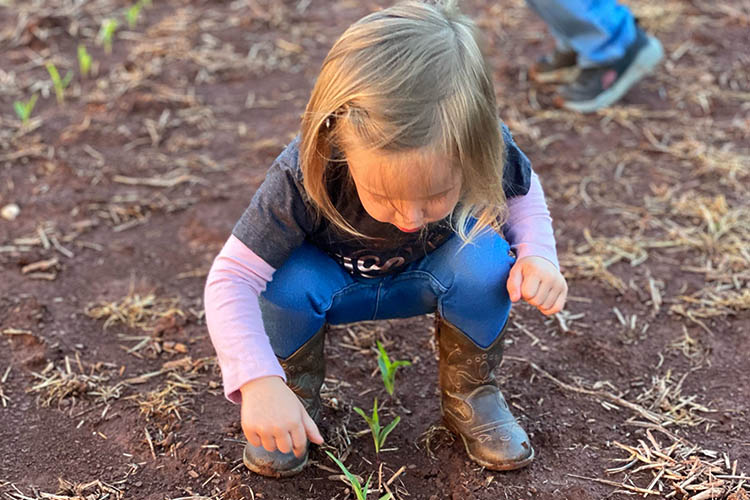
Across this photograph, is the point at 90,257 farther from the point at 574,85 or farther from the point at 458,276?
the point at 574,85

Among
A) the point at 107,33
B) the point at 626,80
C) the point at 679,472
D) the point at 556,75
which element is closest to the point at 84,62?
the point at 107,33

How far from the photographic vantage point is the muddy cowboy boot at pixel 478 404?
2012 mm

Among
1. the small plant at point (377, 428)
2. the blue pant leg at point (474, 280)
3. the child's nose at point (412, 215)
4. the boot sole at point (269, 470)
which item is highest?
the child's nose at point (412, 215)

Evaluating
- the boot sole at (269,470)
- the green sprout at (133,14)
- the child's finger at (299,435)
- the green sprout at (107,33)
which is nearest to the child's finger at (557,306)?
the child's finger at (299,435)

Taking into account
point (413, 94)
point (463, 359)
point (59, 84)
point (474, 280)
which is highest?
point (413, 94)

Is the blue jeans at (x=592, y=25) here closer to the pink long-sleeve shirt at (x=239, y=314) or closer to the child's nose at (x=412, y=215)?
the pink long-sleeve shirt at (x=239, y=314)

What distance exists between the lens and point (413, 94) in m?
1.53

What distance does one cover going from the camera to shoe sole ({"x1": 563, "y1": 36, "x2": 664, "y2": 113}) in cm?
380

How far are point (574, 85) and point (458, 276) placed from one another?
219 centimetres

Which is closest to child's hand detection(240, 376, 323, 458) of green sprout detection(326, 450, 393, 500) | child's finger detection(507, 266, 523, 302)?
green sprout detection(326, 450, 393, 500)

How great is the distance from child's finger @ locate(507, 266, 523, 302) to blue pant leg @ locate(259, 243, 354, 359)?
359 mm

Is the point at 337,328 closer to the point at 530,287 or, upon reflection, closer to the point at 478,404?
the point at 478,404

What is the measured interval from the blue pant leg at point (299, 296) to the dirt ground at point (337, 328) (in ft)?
1.01

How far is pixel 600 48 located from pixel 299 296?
238 centimetres
